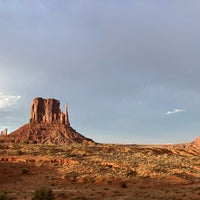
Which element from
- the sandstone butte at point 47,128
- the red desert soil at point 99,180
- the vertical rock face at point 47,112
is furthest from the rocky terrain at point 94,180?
the vertical rock face at point 47,112

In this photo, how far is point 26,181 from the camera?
31.2 m

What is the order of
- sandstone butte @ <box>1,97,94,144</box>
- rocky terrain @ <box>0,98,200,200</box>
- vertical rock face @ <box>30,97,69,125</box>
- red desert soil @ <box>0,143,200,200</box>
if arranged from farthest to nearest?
vertical rock face @ <box>30,97,69,125</box> → sandstone butte @ <box>1,97,94,144</box> → red desert soil @ <box>0,143,200,200</box> → rocky terrain @ <box>0,98,200,200</box>

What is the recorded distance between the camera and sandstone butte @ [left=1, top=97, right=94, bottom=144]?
113 m

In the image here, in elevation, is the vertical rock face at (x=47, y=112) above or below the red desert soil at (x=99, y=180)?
above

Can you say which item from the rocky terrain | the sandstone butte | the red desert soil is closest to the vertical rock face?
the sandstone butte

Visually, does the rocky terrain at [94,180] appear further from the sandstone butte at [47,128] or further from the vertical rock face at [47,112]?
the vertical rock face at [47,112]

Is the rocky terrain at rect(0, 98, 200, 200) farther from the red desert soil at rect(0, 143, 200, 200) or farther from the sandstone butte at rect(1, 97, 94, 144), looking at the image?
the sandstone butte at rect(1, 97, 94, 144)

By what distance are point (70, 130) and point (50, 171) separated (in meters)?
91.7

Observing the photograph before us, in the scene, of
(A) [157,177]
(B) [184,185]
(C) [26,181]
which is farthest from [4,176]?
(B) [184,185]

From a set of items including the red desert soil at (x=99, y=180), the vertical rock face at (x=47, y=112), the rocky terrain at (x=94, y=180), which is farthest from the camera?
the vertical rock face at (x=47, y=112)

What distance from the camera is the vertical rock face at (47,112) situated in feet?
445

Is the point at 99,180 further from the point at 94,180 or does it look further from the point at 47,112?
the point at 47,112

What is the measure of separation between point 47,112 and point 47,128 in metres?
12.9

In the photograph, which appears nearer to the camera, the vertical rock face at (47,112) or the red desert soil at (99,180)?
the red desert soil at (99,180)
